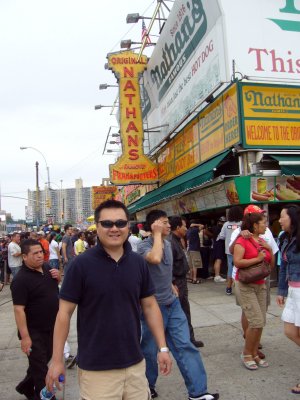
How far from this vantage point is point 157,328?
280cm

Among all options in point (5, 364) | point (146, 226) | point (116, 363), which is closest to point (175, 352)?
point (146, 226)

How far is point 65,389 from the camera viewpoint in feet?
14.6

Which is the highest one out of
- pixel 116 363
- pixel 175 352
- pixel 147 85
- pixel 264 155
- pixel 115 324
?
pixel 147 85

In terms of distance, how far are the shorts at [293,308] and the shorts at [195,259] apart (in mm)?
7083

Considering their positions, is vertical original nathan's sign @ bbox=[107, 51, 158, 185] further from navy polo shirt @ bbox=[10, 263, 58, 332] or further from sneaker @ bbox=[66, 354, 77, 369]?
navy polo shirt @ bbox=[10, 263, 58, 332]

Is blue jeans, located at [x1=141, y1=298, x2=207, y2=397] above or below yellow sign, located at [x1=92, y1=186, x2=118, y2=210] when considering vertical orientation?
below

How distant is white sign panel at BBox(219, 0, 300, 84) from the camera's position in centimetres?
998

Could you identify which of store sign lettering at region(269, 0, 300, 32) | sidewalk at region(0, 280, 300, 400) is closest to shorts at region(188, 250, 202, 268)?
sidewalk at region(0, 280, 300, 400)

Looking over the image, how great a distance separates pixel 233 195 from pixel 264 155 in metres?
1.13

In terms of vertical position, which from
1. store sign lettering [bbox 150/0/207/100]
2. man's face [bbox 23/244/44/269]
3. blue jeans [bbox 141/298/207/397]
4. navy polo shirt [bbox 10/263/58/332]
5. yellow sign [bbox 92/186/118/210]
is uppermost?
store sign lettering [bbox 150/0/207/100]

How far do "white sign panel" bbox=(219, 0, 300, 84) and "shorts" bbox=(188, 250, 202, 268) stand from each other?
15.1 ft

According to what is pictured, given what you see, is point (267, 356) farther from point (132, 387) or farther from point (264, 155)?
point (264, 155)

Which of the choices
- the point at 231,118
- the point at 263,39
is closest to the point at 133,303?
the point at 231,118

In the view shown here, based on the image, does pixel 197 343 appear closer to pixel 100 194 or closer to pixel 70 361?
pixel 70 361
